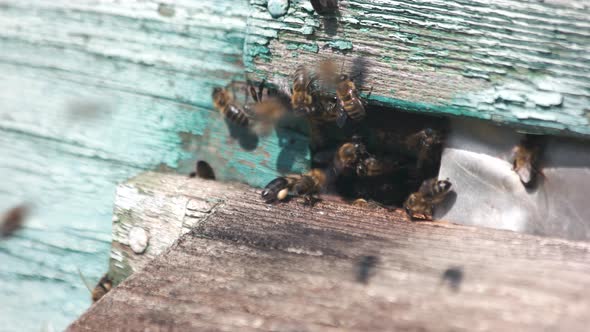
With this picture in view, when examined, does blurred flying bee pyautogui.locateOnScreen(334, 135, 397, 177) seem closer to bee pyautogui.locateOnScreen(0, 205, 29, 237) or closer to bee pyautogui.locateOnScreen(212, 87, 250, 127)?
bee pyautogui.locateOnScreen(212, 87, 250, 127)

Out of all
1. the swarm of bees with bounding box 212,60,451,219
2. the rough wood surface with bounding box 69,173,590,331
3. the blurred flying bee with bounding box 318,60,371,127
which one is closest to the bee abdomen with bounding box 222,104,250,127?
the swarm of bees with bounding box 212,60,451,219

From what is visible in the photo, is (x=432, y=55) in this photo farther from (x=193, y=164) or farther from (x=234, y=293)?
(x=193, y=164)

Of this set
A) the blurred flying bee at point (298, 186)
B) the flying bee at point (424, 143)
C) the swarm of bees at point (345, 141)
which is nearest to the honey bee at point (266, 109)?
the swarm of bees at point (345, 141)

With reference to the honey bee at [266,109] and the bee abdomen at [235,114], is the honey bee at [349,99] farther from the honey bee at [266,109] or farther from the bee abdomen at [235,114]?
the bee abdomen at [235,114]

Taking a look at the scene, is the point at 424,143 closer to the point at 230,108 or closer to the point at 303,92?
the point at 303,92

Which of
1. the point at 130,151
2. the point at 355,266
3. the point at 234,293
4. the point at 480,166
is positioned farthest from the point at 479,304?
the point at 130,151

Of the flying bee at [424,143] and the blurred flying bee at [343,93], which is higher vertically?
the blurred flying bee at [343,93]

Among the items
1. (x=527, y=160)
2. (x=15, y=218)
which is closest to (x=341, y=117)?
(x=527, y=160)
